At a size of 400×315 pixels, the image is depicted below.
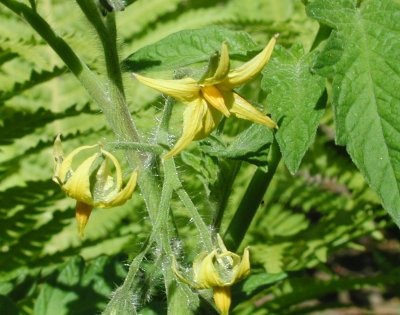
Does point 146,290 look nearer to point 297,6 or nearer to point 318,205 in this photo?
point 318,205

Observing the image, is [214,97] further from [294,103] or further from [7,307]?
[7,307]

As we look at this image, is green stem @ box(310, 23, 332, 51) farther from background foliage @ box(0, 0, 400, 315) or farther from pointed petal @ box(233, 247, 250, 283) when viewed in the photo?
pointed petal @ box(233, 247, 250, 283)

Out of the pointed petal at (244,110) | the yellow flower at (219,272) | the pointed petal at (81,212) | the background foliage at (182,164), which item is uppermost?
the pointed petal at (244,110)

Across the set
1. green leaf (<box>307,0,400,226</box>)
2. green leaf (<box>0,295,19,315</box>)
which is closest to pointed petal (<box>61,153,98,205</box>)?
green leaf (<box>307,0,400,226</box>)

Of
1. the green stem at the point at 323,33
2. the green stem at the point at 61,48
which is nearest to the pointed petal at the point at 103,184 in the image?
the green stem at the point at 61,48

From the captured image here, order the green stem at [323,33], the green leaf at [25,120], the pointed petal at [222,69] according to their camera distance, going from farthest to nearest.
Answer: the green leaf at [25,120], the green stem at [323,33], the pointed petal at [222,69]

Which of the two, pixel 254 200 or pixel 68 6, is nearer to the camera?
pixel 254 200

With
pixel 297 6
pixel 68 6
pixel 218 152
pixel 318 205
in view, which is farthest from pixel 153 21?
pixel 218 152

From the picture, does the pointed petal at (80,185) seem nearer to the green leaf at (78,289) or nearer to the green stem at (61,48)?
the green stem at (61,48)
